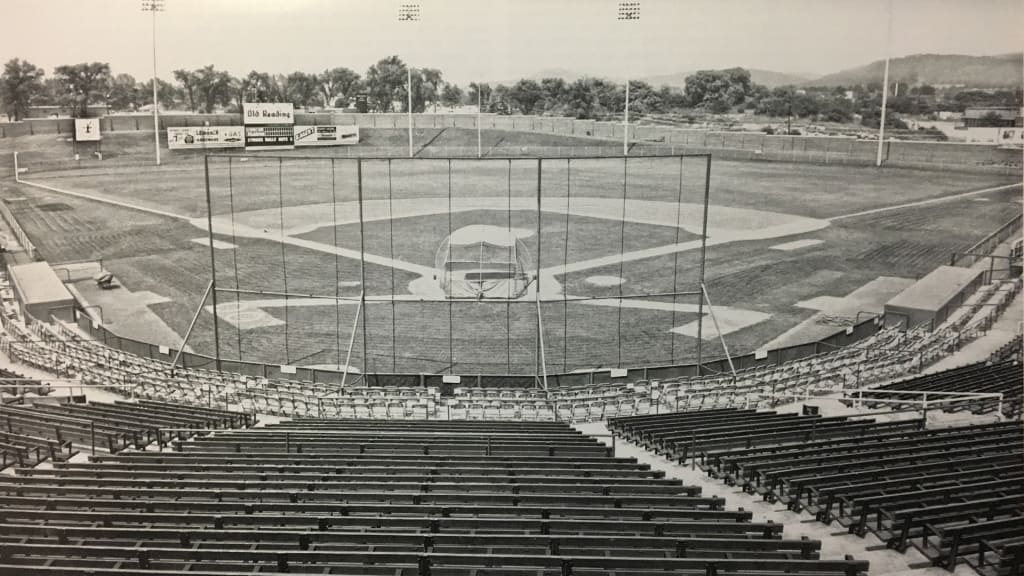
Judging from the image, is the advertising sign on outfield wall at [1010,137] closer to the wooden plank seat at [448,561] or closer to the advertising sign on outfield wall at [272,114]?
the advertising sign on outfield wall at [272,114]

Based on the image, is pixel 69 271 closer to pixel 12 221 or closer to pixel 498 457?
pixel 12 221

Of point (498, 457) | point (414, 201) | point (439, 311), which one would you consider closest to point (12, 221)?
point (414, 201)

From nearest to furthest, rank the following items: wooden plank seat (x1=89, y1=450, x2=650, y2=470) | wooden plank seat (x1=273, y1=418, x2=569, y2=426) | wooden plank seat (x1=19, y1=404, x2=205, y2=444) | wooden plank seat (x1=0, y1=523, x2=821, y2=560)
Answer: wooden plank seat (x1=0, y1=523, x2=821, y2=560) < wooden plank seat (x1=89, y1=450, x2=650, y2=470) < wooden plank seat (x1=19, y1=404, x2=205, y2=444) < wooden plank seat (x1=273, y1=418, x2=569, y2=426)

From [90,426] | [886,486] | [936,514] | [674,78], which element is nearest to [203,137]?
[90,426]

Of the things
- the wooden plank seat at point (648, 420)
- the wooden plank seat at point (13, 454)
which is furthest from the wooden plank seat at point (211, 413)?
the wooden plank seat at point (648, 420)

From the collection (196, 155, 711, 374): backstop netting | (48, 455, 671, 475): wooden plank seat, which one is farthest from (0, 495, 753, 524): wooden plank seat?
(196, 155, 711, 374): backstop netting

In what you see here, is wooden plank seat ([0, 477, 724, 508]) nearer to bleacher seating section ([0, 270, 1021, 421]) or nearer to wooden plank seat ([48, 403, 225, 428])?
wooden plank seat ([48, 403, 225, 428])

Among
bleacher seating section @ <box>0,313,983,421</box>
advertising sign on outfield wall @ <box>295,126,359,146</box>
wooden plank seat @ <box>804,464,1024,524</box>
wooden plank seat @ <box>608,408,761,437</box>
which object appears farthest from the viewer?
advertising sign on outfield wall @ <box>295,126,359,146</box>

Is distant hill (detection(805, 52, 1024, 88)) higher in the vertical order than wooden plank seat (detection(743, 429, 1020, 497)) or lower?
higher
